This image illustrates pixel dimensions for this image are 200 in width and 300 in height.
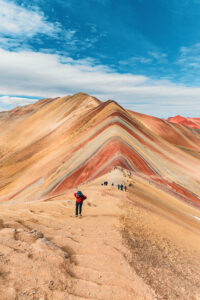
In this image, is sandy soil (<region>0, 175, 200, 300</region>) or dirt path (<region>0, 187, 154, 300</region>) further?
sandy soil (<region>0, 175, 200, 300</region>)

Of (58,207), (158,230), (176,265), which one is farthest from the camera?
(58,207)

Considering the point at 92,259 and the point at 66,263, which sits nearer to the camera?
the point at 66,263

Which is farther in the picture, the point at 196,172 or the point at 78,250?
the point at 196,172

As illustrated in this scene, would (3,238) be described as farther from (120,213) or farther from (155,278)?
(120,213)

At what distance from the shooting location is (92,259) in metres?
5.14

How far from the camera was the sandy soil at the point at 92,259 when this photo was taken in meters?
3.92

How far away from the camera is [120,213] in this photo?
9.30 m

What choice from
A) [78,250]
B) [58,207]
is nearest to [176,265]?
[78,250]

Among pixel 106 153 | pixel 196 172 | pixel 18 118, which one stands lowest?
Result: pixel 196 172

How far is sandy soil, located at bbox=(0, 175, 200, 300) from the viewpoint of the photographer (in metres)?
3.92

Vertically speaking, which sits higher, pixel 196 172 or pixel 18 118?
pixel 18 118

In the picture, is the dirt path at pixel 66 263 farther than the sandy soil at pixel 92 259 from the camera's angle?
No

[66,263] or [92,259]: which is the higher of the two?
[66,263]

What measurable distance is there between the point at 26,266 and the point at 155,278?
9.59ft
